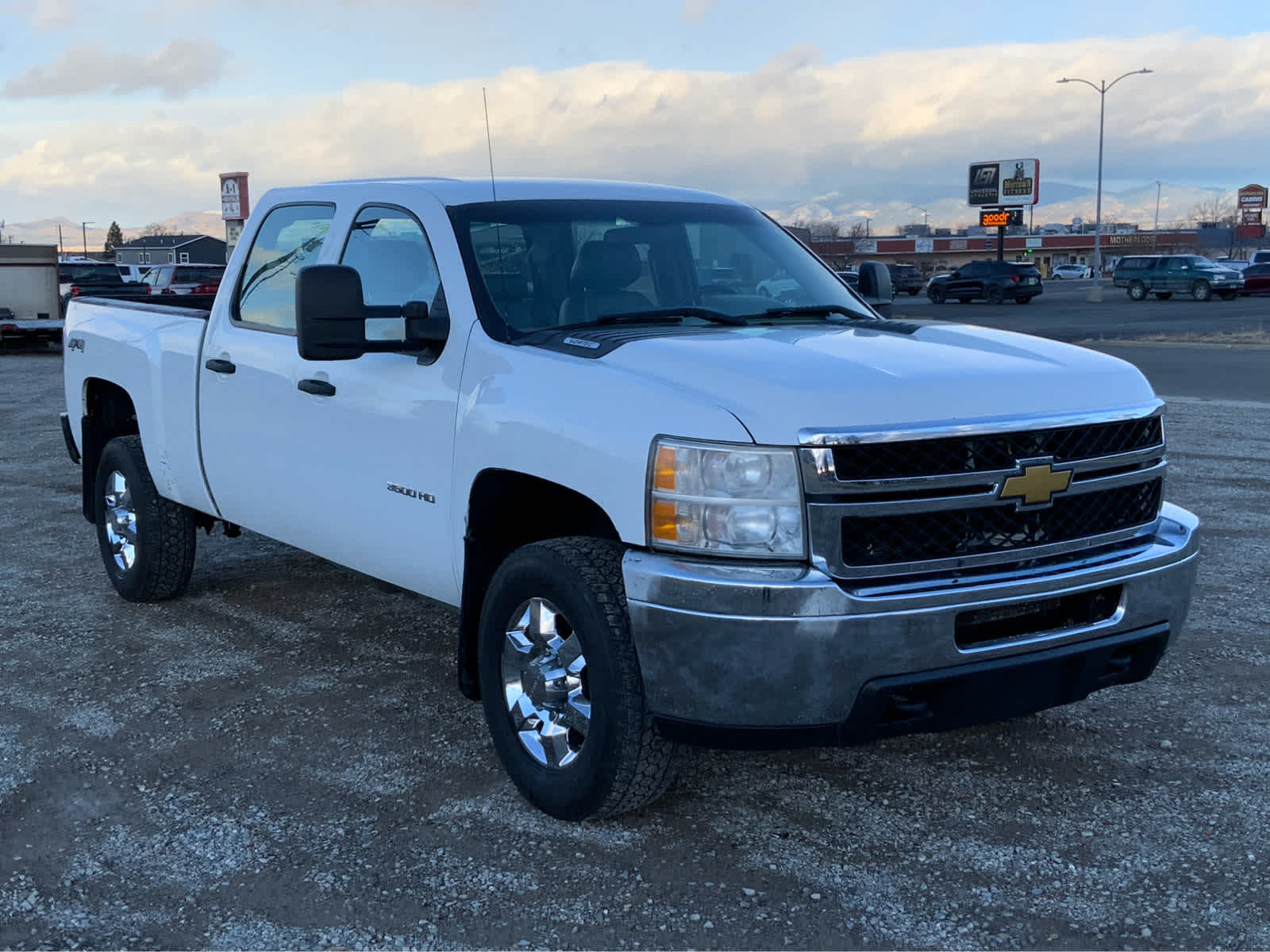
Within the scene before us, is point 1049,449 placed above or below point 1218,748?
above

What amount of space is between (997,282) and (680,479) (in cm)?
4494

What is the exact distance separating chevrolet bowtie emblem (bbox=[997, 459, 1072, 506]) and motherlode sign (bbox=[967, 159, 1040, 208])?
66.9 metres

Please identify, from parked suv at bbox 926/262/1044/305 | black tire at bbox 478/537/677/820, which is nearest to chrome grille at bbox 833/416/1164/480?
black tire at bbox 478/537/677/820

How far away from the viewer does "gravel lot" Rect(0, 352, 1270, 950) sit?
3398mm

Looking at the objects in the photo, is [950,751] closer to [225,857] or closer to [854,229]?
[225,857]

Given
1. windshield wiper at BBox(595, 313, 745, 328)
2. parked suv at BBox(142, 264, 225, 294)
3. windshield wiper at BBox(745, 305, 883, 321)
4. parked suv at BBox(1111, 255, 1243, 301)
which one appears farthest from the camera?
parked suv at BBox(1111, 255, 1243, 301)

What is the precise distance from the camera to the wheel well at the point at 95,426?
687 centimetres

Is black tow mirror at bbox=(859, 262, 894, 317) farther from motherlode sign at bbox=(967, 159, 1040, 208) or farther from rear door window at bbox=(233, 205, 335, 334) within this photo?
motherlode sign at bbox=(967, 159, 1040, 208)

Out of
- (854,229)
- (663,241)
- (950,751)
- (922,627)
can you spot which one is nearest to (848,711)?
(922,627)

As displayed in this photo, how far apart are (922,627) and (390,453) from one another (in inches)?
80.2

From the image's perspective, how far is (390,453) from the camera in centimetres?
456

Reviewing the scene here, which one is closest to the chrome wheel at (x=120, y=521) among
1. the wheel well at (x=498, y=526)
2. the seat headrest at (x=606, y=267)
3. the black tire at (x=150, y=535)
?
the black tire at (x=150, y=535)

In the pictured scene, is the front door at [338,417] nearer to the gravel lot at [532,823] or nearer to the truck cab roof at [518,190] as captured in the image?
the truck cab roof at [518,190]

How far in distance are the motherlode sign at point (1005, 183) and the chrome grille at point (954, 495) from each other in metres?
66.7
